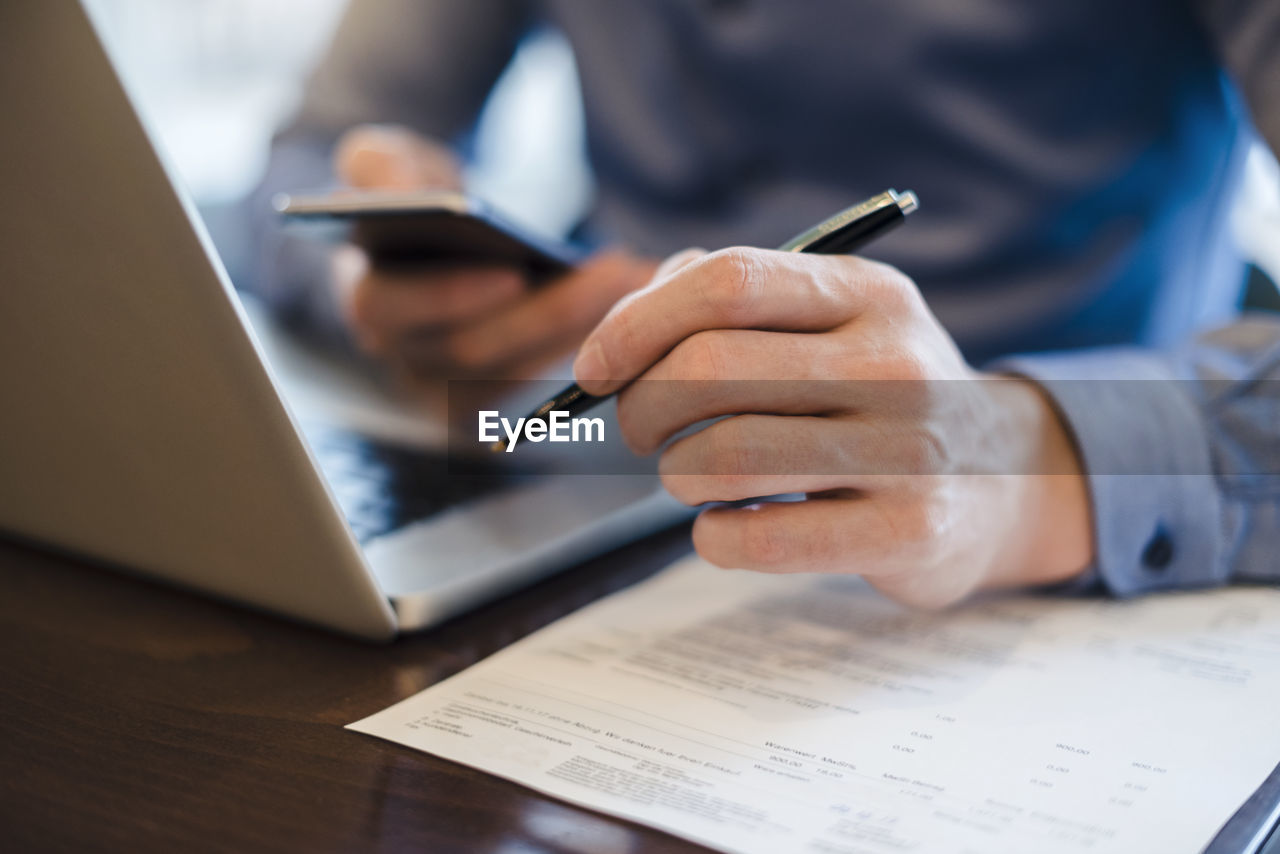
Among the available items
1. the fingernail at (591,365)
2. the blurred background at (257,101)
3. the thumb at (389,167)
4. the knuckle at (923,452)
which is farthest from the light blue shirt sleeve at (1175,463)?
the blurred background at (257,101)

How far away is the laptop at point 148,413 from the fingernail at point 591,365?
0.32 feet

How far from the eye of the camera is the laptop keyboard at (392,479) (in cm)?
46

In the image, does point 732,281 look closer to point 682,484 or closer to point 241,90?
point 682,484

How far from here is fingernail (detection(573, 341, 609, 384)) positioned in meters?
0.36

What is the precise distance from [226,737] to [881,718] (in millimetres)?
222

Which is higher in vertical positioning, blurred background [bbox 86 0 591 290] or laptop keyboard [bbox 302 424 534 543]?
blurred background [bbox 86 0 591 290]

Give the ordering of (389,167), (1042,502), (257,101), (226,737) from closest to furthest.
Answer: (226,737) → (1042,502) → (389,167) → (257,101)

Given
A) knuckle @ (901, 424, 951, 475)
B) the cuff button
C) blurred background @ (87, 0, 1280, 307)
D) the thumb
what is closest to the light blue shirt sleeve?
the cuff button

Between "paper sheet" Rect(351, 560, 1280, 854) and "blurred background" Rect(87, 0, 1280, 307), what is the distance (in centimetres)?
79

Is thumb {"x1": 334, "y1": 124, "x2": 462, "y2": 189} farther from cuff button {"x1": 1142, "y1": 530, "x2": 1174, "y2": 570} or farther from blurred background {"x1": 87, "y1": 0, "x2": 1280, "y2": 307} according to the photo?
cuff button {"x1": 1142, "y1": 530, "x2": 1174, "y2": 570}

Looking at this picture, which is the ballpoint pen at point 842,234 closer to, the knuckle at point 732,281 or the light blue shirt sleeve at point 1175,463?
the knuckle at point 732,281

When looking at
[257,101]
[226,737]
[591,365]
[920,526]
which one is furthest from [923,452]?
[257,101]

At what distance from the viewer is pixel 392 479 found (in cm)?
52

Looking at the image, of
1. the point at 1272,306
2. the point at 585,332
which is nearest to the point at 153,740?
the point at 585,332
